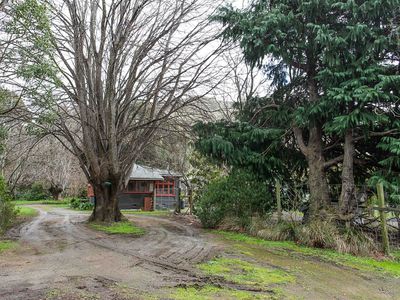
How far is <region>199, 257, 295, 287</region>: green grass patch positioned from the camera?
226 inches

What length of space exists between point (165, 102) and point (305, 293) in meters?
10.7

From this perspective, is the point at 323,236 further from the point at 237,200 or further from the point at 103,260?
the point at 103,260

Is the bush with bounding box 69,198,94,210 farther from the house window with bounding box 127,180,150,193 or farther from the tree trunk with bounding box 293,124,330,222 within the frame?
the tree trunk with bounding box 293,124,330,222

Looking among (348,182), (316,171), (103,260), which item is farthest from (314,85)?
(103,260)

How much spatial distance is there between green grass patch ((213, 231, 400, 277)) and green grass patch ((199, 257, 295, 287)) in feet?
6.20

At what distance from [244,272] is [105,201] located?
9.75 meters

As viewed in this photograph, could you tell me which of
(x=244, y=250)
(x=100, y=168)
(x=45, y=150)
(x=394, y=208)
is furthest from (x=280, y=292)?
(x=45, y=150)

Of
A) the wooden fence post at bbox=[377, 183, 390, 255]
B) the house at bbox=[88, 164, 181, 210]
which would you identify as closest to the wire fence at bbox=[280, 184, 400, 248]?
the wooden fence post at bbox=[377, 183, 390, 255]

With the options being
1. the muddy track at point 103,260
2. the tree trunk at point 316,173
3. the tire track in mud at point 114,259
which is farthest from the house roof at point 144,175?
the tree trunk at point 316,173

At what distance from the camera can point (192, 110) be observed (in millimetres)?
15156

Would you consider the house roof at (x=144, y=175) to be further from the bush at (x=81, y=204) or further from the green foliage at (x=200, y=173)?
the green foliage at (x=200, y=173)

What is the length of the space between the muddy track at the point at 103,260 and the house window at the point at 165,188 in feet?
63.6

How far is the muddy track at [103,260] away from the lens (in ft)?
17.7

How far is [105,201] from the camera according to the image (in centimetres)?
1479
